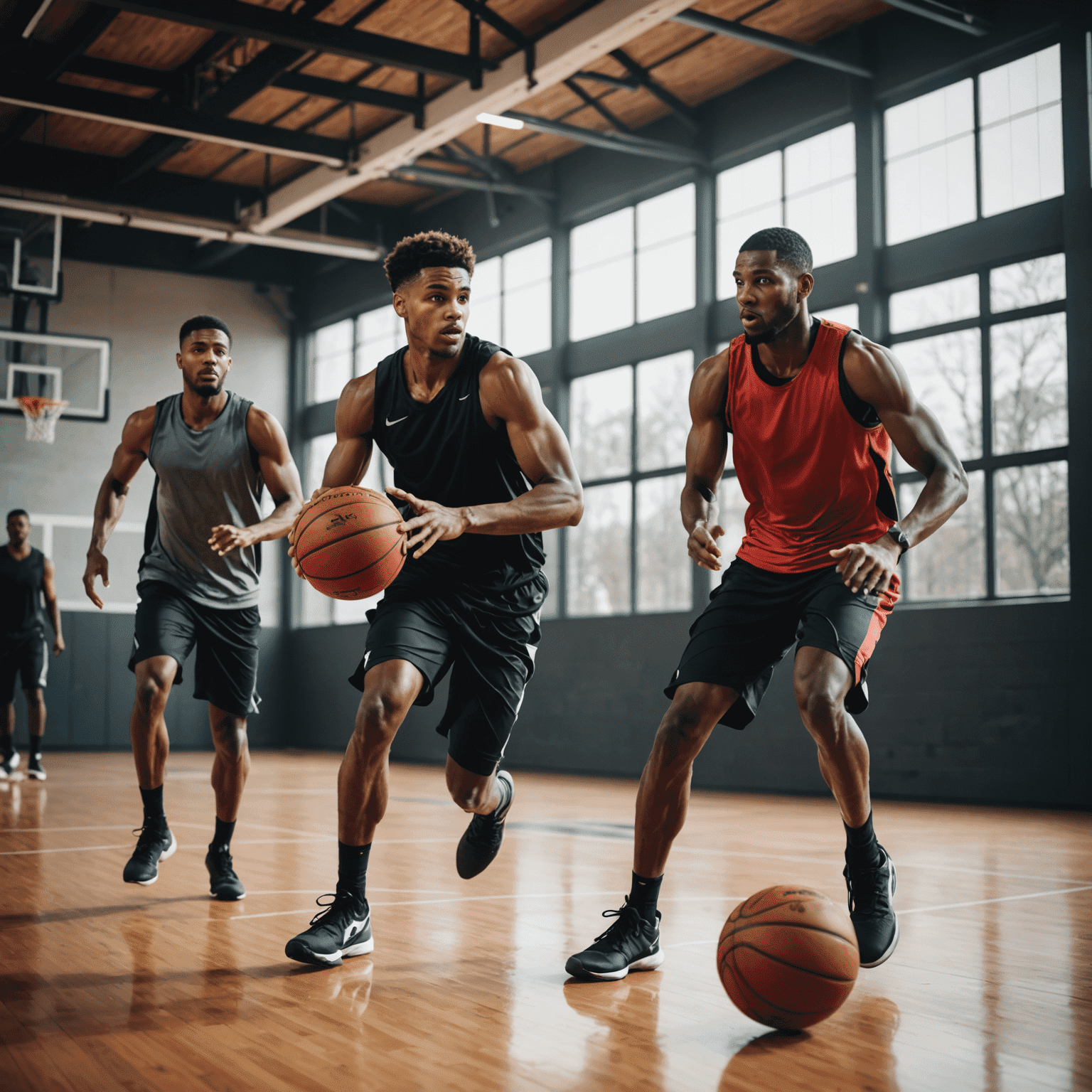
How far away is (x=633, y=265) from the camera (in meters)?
12.1

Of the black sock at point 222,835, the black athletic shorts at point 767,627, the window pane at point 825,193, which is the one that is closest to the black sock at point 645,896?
the black athletic shorts at point 767,627

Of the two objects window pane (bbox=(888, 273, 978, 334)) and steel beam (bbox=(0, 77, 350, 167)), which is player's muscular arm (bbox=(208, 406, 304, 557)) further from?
steel beam (bbox=(0, 77, 350, 167))

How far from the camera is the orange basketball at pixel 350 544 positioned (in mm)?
3055

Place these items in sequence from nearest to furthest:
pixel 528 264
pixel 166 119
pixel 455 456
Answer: pixel 455 456, pixel 166 119, pixel 528 264

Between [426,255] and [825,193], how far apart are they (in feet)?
25.4

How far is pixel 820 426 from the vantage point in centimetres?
321

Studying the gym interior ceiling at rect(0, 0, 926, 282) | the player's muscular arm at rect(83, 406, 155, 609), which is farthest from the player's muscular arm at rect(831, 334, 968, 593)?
the gym interior ceiling at rect(0, 0, 926, 282)

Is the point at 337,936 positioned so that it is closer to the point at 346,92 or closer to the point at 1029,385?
the point at 1029,385

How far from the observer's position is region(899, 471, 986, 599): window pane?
9.12 m

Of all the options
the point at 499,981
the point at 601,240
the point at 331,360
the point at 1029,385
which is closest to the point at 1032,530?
the point at 1029,385

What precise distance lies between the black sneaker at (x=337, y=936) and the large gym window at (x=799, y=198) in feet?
25.7

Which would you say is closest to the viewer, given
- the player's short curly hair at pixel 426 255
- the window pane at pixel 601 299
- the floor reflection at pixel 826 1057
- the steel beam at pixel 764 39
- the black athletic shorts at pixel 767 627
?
the floor reflection at pixel 826 1057

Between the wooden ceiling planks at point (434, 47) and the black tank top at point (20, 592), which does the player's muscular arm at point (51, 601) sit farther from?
the wooden ceiling planks at point (434, 47)

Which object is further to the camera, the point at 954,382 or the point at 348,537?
the point at 954,382
